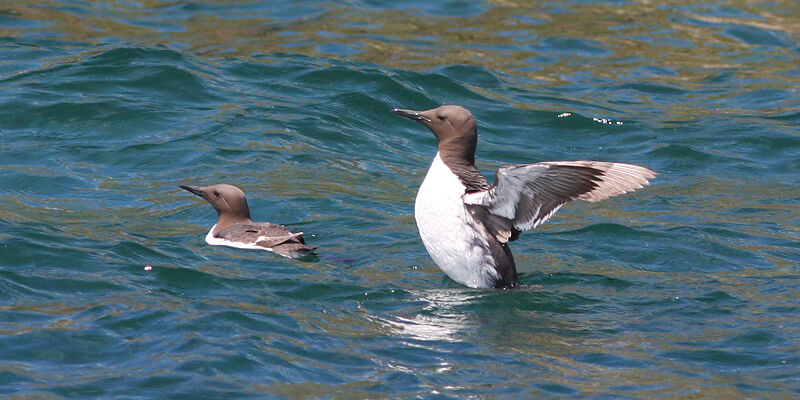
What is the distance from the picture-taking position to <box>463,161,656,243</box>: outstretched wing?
751 centimetres

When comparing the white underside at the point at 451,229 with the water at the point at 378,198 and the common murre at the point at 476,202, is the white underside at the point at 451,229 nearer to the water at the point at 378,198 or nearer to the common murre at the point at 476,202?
the common murre at the point at 476,202

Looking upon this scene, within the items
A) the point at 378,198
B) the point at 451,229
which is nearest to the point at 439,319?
the point at 451,229

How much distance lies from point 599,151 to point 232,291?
18.2 feet

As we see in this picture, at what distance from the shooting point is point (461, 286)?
8.48 metres

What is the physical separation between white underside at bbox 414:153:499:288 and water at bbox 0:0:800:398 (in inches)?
8.3

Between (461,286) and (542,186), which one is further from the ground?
(542,186)

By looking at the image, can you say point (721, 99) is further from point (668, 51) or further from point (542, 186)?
point (542, 186)

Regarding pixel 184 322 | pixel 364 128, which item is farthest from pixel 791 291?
pixel 364 128

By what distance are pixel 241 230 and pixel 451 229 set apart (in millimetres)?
1797

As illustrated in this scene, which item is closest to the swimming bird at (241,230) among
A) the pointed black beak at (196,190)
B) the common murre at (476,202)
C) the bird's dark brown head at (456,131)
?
the pointed black beak at (196,190)

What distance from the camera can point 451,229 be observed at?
26.7 feet

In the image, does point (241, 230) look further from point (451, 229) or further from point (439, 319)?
point (439, 319)

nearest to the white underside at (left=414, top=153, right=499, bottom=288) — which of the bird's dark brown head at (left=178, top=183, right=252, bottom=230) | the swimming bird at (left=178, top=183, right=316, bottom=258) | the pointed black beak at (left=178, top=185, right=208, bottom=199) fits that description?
the swimming bird at (left=178, top=183, right=316, bottom=258)

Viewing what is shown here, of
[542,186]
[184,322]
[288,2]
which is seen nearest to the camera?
[184,322]
